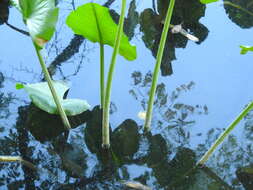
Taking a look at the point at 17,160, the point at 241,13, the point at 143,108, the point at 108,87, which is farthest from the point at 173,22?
the point at 17,160

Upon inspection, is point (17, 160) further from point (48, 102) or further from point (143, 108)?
point (143, 108)

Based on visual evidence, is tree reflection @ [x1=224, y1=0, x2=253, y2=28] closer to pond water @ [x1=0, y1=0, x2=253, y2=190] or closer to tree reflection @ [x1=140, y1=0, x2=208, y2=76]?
pond water @ [x1=0, y1=0, x2=253, y2=190]

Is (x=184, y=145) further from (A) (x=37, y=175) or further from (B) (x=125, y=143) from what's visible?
(A) (x=37, y=175)

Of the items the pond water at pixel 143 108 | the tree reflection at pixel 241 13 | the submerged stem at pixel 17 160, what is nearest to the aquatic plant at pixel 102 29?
the pond water at pixel 143 108

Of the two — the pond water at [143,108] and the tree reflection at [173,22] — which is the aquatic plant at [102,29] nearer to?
the pond water at [143,108]

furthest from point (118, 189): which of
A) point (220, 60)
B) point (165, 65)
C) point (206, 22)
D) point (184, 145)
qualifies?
point (206, 22)

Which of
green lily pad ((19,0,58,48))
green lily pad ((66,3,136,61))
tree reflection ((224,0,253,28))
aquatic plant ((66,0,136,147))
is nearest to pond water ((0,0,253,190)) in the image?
tree reflection ((224,0,253,28))
